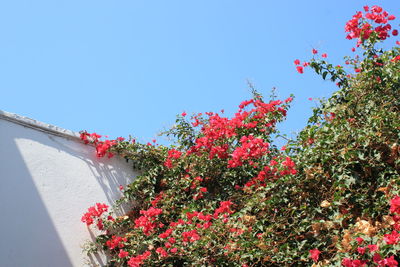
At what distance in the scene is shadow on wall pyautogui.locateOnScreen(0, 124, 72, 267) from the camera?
4.31 meters

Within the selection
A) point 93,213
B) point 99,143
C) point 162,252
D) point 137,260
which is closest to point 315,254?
point 162,252

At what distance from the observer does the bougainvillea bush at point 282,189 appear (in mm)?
3557

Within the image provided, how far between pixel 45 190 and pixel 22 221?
1.50 ft

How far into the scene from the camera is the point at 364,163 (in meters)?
3.71

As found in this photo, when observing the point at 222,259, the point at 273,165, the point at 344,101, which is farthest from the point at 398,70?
the point at 222,259

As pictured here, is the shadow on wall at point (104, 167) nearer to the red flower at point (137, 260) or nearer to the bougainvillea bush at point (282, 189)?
the bougainvillea bush at point (282, 189)

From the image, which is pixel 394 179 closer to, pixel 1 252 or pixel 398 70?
pixel 398 70

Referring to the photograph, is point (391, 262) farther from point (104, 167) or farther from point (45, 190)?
point (104, 167)

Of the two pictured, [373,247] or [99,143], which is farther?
[99,143]

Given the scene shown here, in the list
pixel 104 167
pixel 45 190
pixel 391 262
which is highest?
pixel 104 167

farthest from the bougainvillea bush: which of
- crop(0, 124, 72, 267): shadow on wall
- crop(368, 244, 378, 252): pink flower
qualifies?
crop(0, 124, 72, 267): shadow on wall

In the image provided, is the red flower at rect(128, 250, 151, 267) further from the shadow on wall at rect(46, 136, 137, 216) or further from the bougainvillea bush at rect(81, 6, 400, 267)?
the shadow on wall at rect(46, 136, 137, 216)

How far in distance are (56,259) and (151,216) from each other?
1.10 meters

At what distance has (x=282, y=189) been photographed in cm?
407
